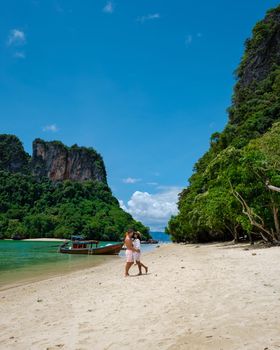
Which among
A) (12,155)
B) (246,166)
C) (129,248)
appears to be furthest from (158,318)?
(12,155)

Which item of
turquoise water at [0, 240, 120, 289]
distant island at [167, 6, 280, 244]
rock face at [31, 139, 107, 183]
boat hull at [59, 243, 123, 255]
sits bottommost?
turquoise water at [0, 240, 120, 289]

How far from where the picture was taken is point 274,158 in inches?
768

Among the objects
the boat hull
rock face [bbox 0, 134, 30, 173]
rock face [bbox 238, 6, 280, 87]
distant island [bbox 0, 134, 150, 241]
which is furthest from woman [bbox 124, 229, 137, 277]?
rock face [bbox 0, 134, 30, 173]

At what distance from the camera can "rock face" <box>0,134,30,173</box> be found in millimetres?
163375

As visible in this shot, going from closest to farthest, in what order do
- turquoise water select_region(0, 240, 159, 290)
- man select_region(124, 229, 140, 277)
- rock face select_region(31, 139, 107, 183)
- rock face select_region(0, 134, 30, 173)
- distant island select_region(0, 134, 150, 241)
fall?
man select_region(124, 229, 140, 277) < turquoise water select_region(0, 240, 159, 290) < distant island select_region(0, 134, 150, 241) < rock face select_region(0, 134, 30, 173) < rock face select_region(31, 139, 107, 183)

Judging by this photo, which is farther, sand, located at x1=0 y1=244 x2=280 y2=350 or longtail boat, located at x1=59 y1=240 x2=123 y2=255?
longtail boat, located at x1=59 y1=240 x2=123 y2=255

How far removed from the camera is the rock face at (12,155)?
536 feet

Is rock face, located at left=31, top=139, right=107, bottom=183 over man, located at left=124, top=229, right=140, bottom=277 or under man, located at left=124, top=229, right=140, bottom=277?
over

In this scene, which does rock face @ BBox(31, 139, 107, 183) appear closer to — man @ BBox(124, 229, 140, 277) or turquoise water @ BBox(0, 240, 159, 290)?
turquoise water @ BBox(0, 240, 159, 290)

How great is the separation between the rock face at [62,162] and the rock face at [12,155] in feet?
15.9

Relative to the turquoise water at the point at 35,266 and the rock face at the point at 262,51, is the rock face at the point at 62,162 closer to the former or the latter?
the rock face at the point at 262,51

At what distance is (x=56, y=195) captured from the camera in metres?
156

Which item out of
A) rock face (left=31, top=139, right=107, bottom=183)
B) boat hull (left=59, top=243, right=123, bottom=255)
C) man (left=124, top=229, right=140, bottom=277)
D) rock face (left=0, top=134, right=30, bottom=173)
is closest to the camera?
man (left=124, top=229, right=140, bottom=277)

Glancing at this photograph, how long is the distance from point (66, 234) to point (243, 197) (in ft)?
349
